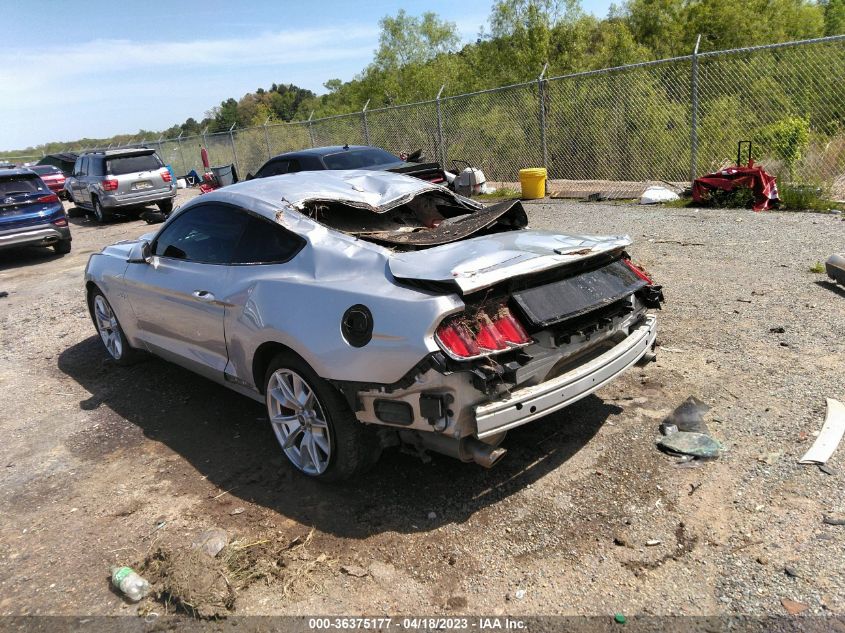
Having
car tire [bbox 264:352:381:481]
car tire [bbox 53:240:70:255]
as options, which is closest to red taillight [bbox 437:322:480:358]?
car tire [bbox 264:352:381:481]

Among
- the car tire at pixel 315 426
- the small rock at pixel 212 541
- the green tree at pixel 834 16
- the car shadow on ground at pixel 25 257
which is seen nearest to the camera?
the small rock at pixel 212 541

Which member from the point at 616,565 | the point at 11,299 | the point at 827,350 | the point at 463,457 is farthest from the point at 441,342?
the point at 11,299

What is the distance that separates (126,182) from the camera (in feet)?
51.2

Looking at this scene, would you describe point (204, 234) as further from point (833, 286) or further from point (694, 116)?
point (694, 116)

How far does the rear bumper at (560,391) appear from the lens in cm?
277

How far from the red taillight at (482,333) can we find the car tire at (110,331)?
3849mm

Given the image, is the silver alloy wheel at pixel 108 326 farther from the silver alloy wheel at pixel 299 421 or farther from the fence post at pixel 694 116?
the fence post at pixel 694 116

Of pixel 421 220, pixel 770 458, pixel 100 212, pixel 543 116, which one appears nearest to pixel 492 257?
pixel 421 220

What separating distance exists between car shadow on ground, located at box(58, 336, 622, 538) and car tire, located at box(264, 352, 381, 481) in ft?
0.55

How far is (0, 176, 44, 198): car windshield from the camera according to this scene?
1129 cm

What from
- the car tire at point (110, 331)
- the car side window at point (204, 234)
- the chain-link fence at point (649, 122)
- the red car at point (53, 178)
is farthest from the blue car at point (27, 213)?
the red car at point (53, 178)

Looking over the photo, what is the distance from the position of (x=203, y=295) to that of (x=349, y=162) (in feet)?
21.4

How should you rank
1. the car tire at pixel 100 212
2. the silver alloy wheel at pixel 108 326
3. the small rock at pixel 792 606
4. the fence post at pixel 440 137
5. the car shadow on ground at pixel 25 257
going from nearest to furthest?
the small rock at pixel 792 606
the silver alloy wheel at pixel 108 326
the car shadow on ground at pixel 25 257
the fence post at pixel 440 137
the car tire at pixel 100 212

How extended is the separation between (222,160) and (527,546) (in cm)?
2671
